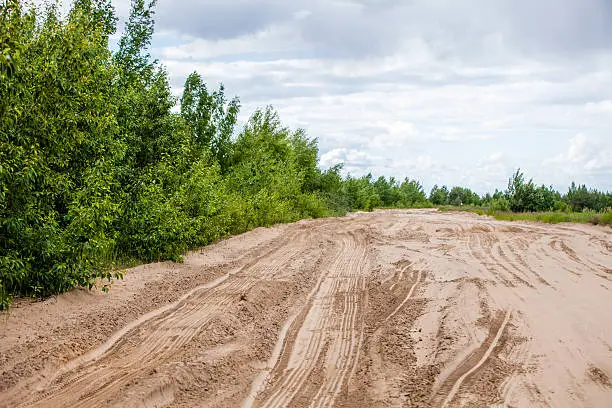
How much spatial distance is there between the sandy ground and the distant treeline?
0.78 metres

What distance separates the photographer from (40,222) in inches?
304

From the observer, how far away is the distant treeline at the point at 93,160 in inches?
281

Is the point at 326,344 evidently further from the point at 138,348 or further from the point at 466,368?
the point at 138,348

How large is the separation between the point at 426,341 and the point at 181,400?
3.14 metres

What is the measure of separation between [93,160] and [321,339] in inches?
207

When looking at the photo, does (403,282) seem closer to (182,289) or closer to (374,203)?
(182,289)

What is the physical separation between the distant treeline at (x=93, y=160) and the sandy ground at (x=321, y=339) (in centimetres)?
78

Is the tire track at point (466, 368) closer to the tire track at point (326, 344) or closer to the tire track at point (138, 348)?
the tire track at point (326, 344)

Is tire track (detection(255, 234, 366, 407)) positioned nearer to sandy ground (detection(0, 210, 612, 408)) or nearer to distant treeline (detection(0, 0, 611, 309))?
sandy ground (detection(0, 210, 612, 408))

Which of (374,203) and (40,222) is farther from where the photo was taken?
(374,203)

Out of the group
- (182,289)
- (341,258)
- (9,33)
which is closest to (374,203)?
(341,258)

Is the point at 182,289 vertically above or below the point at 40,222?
below

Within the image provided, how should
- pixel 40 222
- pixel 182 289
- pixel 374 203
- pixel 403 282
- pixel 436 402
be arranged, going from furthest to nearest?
1. pixel 374 203
2. pixel 403 282
3. pixel 182 289
4. pixel 40 222
5. pixel 436 402

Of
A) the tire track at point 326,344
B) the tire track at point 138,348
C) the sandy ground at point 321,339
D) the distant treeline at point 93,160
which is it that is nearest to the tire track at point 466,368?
the sandy ground at point 321,339
